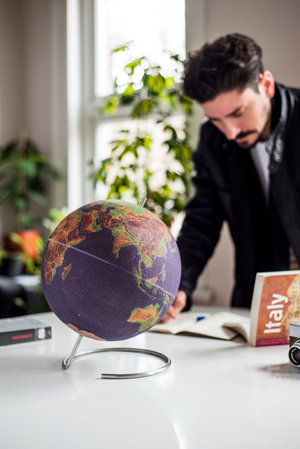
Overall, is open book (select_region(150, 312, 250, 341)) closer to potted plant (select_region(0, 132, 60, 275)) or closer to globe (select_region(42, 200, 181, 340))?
globe (select_region(42, 200, 181, 340))

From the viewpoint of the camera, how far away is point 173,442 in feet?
2.24

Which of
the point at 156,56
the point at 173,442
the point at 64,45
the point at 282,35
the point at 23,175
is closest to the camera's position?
the point at 173,442

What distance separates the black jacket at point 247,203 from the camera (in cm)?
188

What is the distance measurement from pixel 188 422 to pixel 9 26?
4.84 meters

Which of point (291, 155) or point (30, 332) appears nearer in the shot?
point (30, 332)

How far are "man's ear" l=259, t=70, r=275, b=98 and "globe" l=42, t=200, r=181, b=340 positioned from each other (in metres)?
1.15

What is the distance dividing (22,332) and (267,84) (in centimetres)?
132

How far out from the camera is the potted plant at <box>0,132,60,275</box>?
165 inches

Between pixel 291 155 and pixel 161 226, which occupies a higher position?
pixel 291 155

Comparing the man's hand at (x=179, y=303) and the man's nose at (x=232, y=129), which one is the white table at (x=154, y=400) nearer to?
the man's hand at (x=179, y=303)

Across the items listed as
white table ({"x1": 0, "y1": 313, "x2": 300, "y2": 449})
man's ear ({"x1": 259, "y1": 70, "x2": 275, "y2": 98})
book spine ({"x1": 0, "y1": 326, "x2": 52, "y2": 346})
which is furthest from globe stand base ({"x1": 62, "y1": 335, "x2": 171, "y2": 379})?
man's ear ({"x1": 259, "y1": 70, "x2": 275, "y2": 98})

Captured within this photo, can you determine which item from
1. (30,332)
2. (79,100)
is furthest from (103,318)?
(79,100)

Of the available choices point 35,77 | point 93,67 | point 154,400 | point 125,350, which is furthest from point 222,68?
point 35,77

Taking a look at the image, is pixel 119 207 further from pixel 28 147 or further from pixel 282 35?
pixel 28 147
